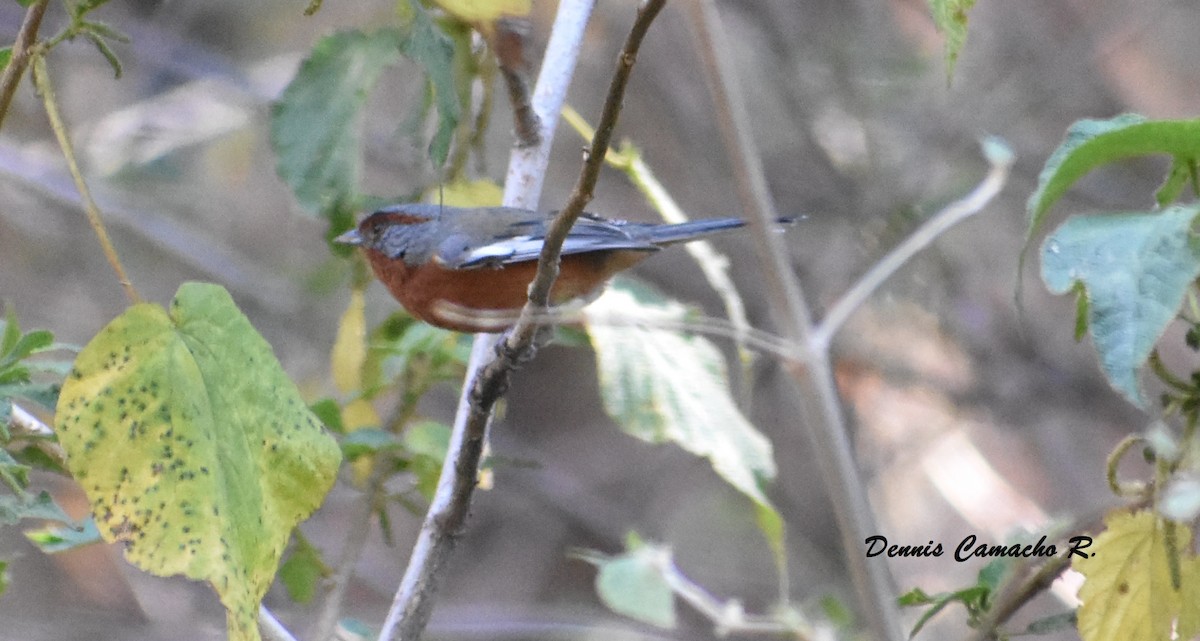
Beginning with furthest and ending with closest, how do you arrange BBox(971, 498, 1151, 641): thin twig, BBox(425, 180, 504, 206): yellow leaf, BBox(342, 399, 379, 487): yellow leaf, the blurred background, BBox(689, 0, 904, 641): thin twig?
1. the blurred background
2. BBox(342, 399, 379, 487): yellow leaf
3. BBox(425, 180, 504, 206): yellow leaf
4. BBox(971, 498, 1151, 641): thin twig
5. BBox(689, 0, 904, 641): thin twig

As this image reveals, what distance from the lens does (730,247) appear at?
6.29 meters

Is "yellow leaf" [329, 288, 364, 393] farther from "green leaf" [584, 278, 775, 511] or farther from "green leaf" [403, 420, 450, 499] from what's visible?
"green leaf" [584, 278, 775, 511]

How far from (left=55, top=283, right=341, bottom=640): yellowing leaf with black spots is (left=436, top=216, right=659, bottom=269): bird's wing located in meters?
1.85

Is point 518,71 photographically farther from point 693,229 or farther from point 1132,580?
point 693,229

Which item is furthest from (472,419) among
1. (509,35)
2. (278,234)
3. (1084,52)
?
(278,234)

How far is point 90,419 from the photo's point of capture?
1.63 m

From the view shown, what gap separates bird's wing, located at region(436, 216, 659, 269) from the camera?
12.1 ft

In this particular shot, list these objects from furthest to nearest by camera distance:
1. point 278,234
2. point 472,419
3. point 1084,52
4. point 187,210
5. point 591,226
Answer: point 278,234 < point 187,210 < point 1084,52 < point 591,226 < point 472,419

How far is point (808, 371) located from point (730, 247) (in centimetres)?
523

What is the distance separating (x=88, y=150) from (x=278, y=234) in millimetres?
1765

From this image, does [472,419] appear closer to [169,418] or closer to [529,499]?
[169,418]

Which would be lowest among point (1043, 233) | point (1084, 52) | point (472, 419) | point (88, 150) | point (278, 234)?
point (278, 234)

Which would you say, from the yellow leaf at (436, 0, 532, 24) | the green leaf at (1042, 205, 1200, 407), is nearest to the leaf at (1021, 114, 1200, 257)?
the green leaf at (1042, 205, 1200, 407)

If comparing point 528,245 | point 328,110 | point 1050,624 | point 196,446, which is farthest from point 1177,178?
point 528,245
